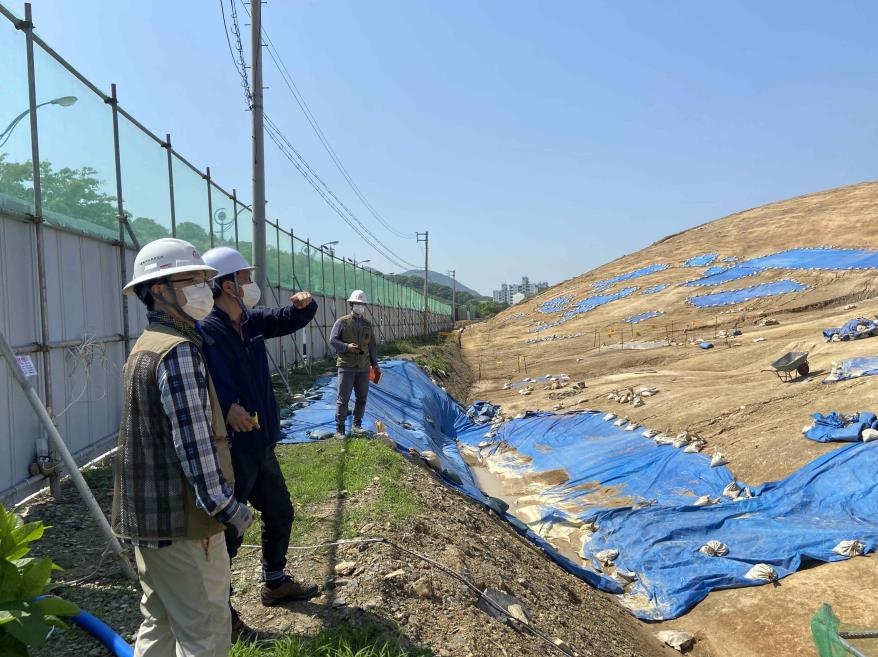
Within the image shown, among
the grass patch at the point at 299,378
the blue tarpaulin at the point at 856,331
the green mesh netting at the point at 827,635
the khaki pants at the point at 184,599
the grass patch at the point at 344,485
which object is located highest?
the blue tarpaulin at the point at 856,331

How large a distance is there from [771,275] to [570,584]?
31153 millimetres

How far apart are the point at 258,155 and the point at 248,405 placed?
8.99 metres

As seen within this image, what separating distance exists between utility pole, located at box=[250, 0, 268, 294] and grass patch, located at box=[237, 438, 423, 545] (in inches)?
176

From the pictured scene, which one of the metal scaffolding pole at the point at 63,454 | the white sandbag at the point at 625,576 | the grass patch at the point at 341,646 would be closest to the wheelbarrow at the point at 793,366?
the white sandbag at the point at 625,576

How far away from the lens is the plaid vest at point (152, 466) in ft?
7.11

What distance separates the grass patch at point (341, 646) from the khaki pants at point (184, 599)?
0.78 metres

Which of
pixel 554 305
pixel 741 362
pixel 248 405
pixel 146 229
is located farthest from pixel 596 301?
pixel 248 405

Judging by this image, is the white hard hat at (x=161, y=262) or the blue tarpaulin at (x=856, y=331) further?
the blue tarpaulin at (x=856, y=331)

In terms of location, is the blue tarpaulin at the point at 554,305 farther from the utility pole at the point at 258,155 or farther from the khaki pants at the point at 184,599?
the khaki pants at the point at 184,599

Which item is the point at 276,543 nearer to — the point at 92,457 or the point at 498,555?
the point at 498,555

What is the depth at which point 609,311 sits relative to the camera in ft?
117

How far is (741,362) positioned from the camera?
57.4ft

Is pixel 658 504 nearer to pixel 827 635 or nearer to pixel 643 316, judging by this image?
pixel 827 635

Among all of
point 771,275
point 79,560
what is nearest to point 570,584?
point 79,560
